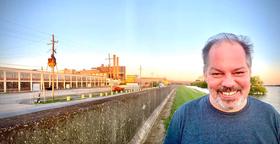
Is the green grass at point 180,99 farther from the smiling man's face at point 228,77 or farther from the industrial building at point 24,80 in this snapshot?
the industrial building at point 24,80

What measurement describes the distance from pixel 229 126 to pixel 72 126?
7.82 ft

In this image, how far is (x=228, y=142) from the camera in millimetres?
1894

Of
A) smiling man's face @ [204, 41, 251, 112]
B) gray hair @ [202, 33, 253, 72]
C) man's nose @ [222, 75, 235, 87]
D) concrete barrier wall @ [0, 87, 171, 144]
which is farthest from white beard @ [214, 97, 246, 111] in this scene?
concrete barrier wall @ [0, 87, 171, 144]

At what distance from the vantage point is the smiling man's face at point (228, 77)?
191cm

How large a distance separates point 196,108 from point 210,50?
0.43 meters

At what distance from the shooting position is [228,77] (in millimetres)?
1943

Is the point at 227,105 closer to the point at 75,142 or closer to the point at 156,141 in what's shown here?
the point at 75,142

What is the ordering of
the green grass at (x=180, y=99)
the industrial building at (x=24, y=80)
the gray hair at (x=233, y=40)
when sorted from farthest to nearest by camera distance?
the industrial building at (x=24, y=80) < the green grass at (x=180, y=99) < the gray hair at (x=233, y=40)

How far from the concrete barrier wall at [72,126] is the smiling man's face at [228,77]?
169 cm

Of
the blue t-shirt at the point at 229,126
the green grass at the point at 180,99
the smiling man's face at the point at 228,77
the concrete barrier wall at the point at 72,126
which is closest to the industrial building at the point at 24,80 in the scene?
the green grass at the point at 180,99

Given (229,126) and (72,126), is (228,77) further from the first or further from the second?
(72,126)

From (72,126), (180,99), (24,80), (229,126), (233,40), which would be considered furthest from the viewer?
(24,80)

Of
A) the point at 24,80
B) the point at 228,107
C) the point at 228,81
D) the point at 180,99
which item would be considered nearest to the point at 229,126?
the point at 228,107

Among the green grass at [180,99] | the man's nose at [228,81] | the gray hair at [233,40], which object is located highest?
the gray hair at [233,40]
